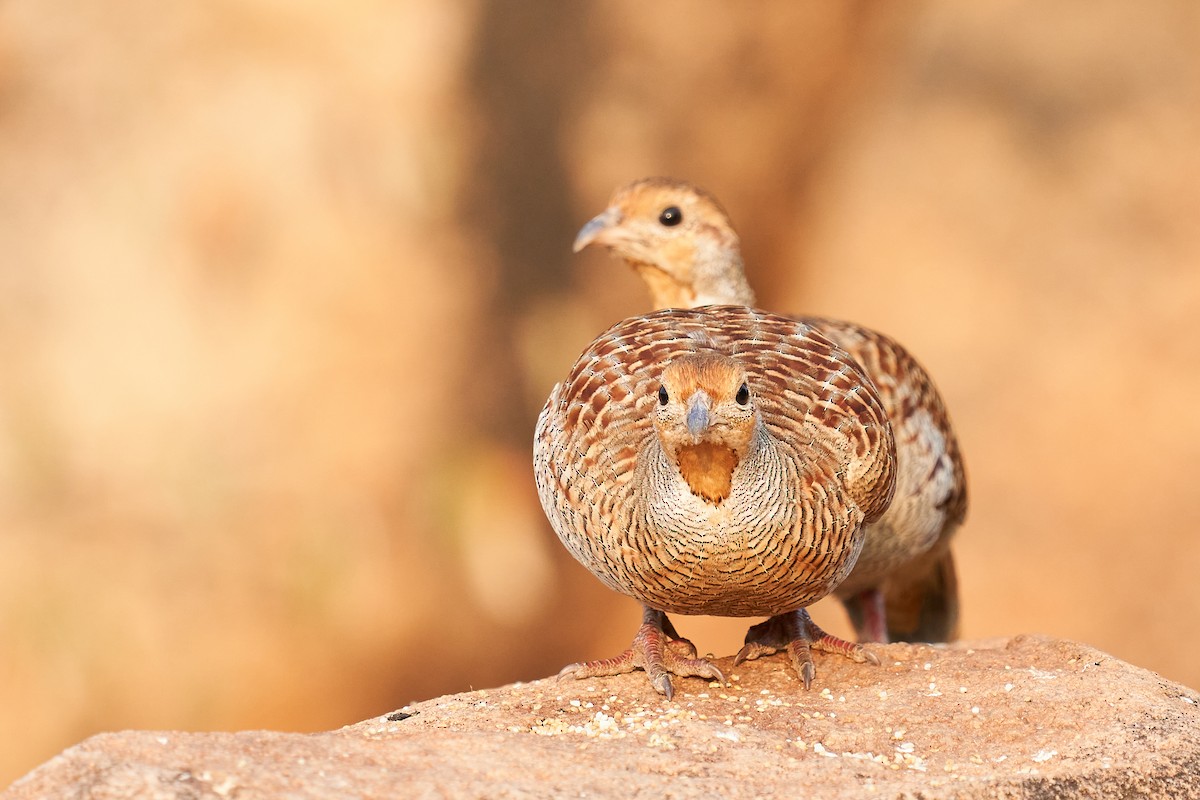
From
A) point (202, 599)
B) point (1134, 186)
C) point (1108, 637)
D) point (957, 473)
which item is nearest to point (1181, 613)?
point (1108, 637)

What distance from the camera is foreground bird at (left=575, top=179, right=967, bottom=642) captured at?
5293mm

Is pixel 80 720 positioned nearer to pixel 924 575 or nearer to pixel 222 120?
pixel 222 120

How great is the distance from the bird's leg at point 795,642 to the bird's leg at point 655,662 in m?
0.17

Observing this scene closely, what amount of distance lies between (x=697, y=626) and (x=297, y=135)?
A: 3602 millimetres

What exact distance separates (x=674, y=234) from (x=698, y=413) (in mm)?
2636

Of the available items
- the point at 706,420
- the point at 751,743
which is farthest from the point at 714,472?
the point at 751,743

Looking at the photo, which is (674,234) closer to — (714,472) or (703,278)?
(703,278)

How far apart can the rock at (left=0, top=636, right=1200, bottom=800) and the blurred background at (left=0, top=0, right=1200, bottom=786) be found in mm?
3451

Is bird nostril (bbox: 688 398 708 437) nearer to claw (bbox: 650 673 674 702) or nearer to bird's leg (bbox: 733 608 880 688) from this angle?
claw (bbox: 650 673 674 702)

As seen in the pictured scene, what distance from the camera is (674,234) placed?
20.1 feet

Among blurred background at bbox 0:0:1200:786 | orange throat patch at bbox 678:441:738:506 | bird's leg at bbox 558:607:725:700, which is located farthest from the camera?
blurred background at bbox 0:0:1200:786

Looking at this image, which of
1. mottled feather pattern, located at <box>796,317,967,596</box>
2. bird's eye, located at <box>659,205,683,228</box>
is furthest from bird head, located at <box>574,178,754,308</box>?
mottled feather pattern, located at <box>796,317,967,596</box>

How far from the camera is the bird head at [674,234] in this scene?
241 inches

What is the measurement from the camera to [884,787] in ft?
11.5
